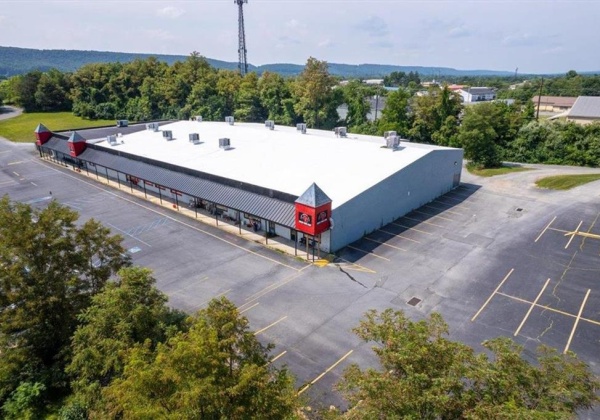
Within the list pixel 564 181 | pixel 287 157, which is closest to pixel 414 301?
pixel 287 157

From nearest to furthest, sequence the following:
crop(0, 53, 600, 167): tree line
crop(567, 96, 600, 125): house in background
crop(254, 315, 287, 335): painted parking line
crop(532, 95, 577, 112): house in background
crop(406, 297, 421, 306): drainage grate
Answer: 1. crop(254, 315, 287, 335): painted parking line
2. crop(406, 297, 421, 306): drainage grate
3. crop(0, 53, 600, 167): tree line
4. crop(567, 96, 600, 125): house in background
5. crop(532, 95, 577, 112): house in background

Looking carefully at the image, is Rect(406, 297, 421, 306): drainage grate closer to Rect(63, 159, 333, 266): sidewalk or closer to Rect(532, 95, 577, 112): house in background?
Rect(63, 159, 333, 266): sidewalk

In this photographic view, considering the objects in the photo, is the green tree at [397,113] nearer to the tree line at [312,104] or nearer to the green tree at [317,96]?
the tree line at [312,104]

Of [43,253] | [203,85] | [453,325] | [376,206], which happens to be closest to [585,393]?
[453,325]

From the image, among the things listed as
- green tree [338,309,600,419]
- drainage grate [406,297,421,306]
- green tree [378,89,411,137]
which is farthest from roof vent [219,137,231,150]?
green tree [338,309,600,419]

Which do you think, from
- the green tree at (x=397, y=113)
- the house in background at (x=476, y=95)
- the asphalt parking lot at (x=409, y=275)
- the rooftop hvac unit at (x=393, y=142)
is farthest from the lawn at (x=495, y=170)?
the house in background at (x=476, y=95)
